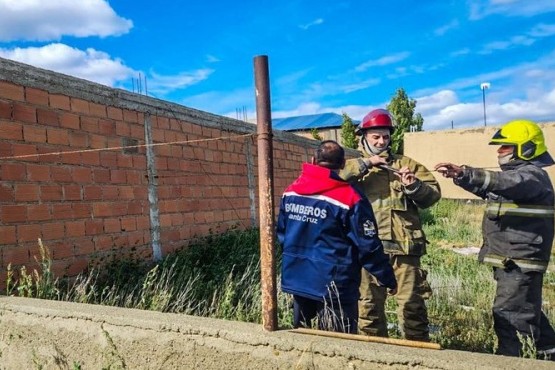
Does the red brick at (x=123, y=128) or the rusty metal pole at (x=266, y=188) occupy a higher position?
the red brick at (x=123, y=128)

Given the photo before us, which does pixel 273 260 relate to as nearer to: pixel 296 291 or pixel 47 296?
pixel 296 291

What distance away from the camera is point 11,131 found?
3.91 meters

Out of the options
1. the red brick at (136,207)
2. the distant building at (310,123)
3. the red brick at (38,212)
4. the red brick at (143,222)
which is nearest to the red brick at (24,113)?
the red brick at (38,212)

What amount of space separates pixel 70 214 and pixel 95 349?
6.74 feet

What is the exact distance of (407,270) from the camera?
3.46 metres

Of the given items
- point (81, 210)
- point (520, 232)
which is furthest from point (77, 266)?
point (520, 232)

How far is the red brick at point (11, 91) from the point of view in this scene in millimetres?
3878

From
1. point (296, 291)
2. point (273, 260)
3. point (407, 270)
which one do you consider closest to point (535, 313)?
point (407, 270)

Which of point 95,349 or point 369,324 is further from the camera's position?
point 369,324

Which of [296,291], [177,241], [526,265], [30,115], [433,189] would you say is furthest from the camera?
[177,241]

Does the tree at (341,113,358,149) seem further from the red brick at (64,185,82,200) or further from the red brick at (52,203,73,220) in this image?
the red brick at (52,203,73,220)

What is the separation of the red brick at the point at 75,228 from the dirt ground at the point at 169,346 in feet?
4.29

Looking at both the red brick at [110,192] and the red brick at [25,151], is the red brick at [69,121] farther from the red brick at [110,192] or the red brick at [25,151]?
the red brick at [110,192]

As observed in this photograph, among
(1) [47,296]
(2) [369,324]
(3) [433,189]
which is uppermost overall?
(3) [433,189]
